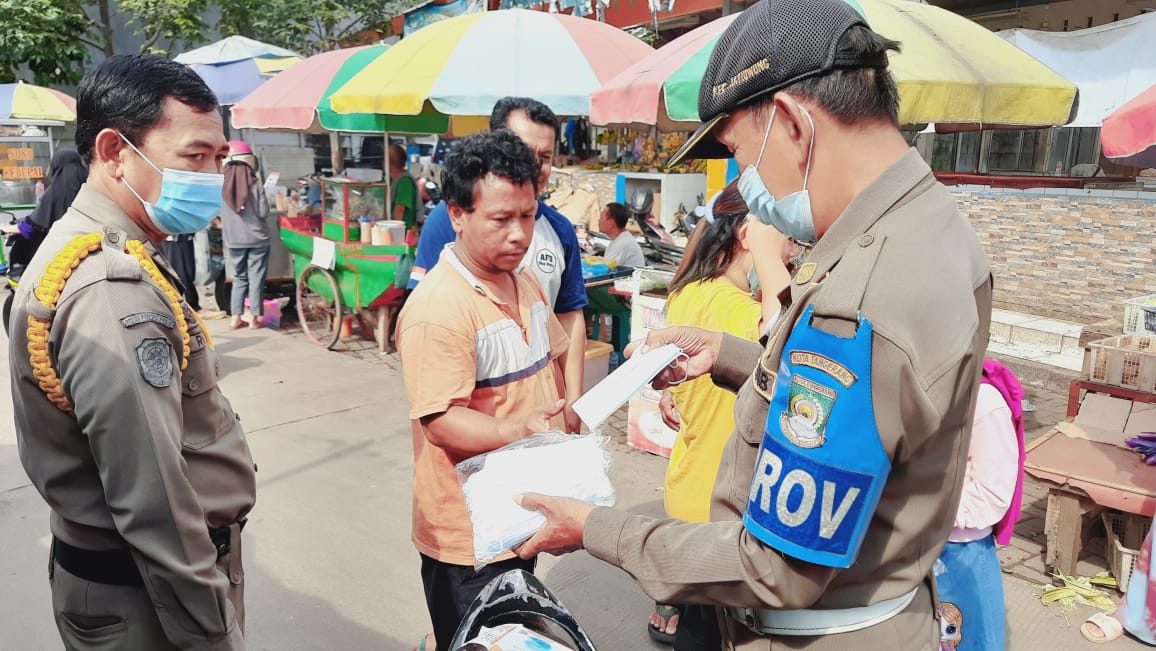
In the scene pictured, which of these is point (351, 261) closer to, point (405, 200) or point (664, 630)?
point (405, 200)

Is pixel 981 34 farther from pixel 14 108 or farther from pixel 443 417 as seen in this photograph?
pixel 14 108

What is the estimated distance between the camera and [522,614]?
1.54 meters

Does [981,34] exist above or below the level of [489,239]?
above

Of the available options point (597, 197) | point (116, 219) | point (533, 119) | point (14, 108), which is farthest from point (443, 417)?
point (14, 108)

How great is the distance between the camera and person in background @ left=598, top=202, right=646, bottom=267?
7.25 metres

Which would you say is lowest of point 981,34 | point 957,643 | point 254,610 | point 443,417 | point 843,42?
point 254,610

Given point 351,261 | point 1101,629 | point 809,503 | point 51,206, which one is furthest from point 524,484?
point 51,206

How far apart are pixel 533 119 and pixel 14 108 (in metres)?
13.8

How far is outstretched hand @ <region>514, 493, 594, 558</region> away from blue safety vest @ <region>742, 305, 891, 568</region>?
385mm

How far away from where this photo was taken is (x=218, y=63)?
11.8 meters

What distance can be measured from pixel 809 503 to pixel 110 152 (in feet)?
5.50

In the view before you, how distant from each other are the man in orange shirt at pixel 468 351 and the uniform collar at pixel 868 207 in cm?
110

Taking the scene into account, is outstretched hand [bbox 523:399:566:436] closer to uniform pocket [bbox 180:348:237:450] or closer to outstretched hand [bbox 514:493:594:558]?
outstretched hand [bbox 514:493:594:558]

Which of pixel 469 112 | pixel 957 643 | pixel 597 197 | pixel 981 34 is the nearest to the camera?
pixel 957 643
